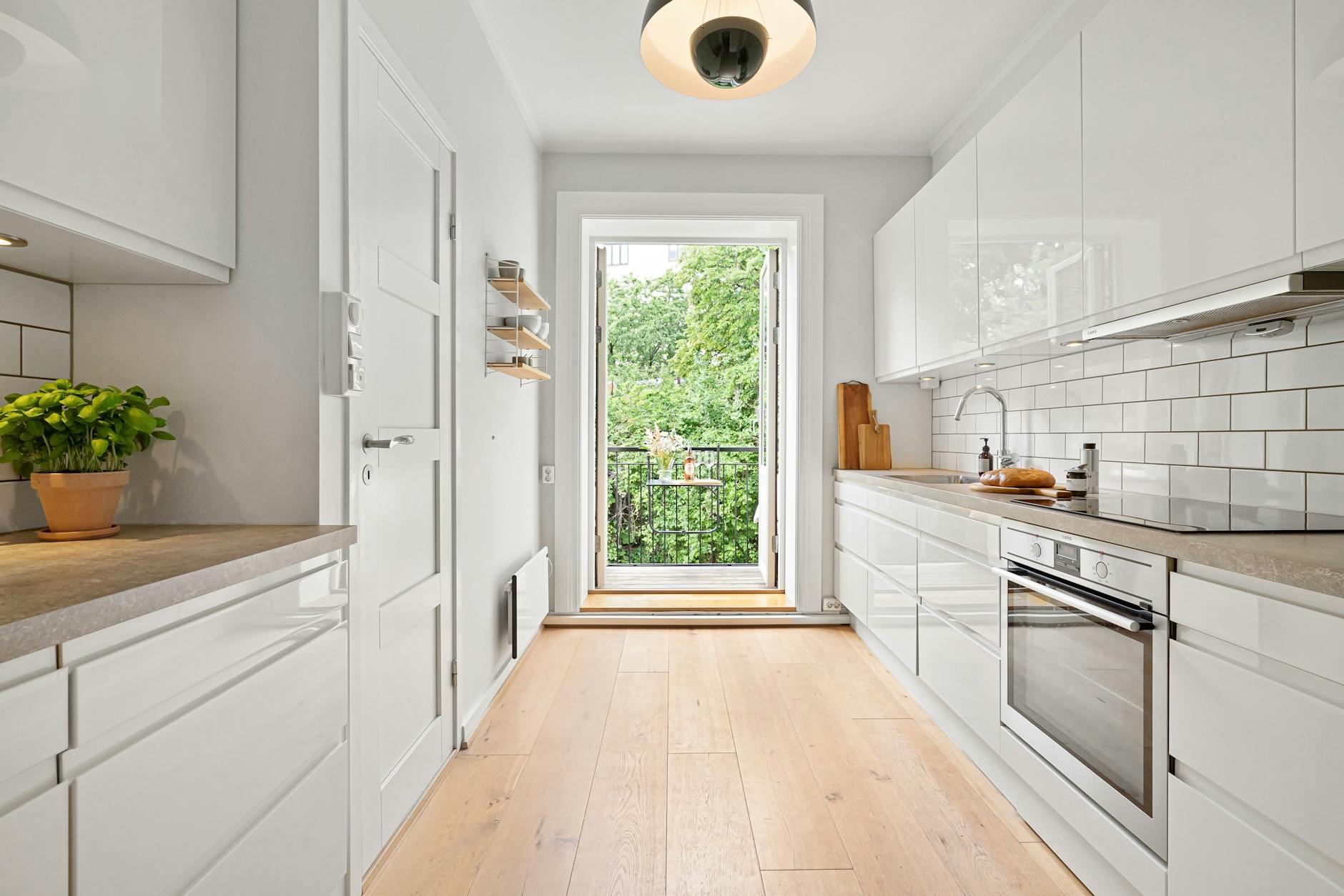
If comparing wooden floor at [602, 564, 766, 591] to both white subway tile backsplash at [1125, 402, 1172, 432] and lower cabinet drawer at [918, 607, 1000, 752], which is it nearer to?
lower cabinet drawer at [918, 607, 1000, 752]

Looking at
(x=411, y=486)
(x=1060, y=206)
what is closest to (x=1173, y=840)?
(x=1060, y=206)

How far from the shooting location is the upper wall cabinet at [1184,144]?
Result: 4.16 feet

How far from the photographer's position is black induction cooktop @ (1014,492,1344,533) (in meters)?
1.29

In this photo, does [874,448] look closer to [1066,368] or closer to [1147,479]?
[1066,368]

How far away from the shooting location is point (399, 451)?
1.75m

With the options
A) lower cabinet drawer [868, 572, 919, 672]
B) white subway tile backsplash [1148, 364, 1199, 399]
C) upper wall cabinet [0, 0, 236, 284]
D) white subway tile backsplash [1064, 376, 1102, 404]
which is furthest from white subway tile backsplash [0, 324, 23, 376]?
white subway tile backsplash [1064, 376, 1102, 404]

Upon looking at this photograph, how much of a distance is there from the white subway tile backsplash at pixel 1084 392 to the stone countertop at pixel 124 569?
7.89 feet

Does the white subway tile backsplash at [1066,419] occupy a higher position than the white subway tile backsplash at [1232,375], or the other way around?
the white subway tile backsplash at [1232,375]

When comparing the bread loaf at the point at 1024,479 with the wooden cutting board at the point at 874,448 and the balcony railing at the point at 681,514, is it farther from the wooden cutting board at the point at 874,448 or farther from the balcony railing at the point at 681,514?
the balcony railing at the point at 681,514

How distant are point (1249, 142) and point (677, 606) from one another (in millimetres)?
3192

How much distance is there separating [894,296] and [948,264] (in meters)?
0.65

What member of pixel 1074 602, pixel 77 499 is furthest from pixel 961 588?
pixel 77 499

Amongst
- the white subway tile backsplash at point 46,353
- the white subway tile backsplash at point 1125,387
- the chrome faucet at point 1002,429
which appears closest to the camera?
the white subway tile backsplash at point 46,353

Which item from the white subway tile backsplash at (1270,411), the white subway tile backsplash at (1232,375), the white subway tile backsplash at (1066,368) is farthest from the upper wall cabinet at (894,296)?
the white subway tile backsplash at (1270,411)
